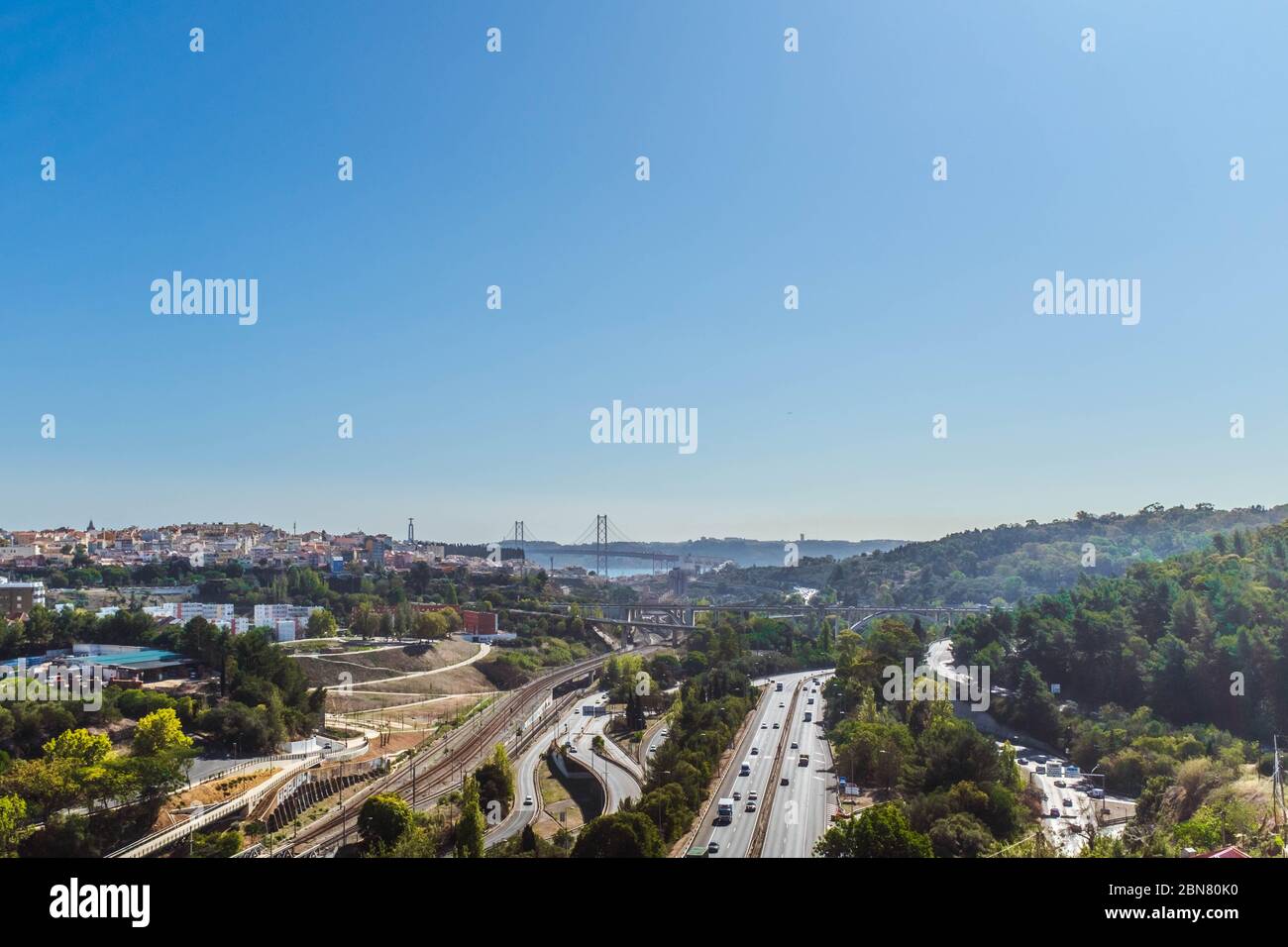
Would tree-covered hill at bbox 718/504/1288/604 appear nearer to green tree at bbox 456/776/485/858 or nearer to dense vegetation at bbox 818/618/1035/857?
dense vegetation at bbox 818/618/1035/857

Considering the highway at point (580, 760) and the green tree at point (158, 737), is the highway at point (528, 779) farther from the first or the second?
the green tree at point (158, 737)

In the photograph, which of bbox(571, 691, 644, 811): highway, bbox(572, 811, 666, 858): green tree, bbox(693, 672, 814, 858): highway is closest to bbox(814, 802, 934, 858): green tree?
bbox(693, 672, 814, 858): highway

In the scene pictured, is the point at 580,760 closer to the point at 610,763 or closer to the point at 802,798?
the point at 610,763

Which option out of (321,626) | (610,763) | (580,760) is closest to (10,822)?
(580,760)

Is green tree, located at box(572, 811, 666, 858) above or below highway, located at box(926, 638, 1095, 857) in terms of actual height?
above

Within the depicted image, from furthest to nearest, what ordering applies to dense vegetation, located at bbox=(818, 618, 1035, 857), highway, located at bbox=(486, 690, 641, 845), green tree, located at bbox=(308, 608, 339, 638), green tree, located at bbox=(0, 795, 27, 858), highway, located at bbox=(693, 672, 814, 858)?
green tree, located at bbox=(308, 608, 339, 638), highway, located at bbox=(486, 690, 641, 845), highway, located at bbox=(693, 672, 814, 858), green tree, located at bbox=(0, 795, 27, 858), dense vegetation, located at bbox=(818, 618, 1035, 857)

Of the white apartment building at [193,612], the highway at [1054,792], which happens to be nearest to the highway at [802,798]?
the highway at [1054,792]
